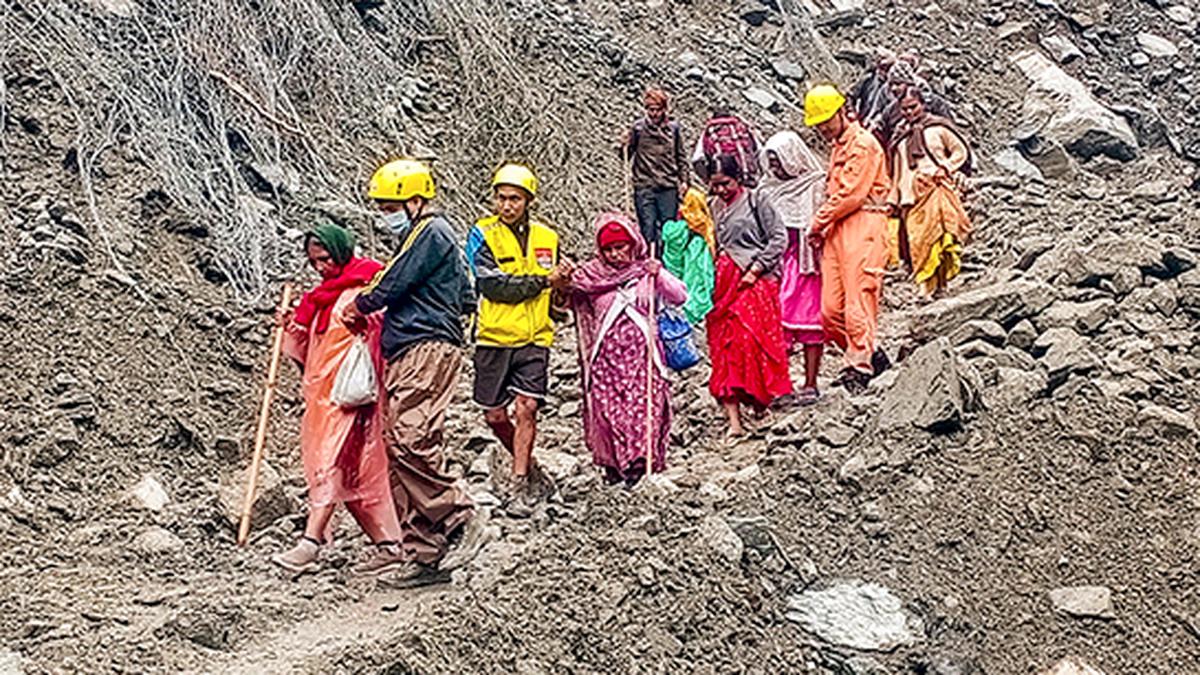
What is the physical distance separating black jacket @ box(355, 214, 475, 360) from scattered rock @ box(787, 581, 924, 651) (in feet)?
5.26

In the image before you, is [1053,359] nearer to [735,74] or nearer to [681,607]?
[681,607]

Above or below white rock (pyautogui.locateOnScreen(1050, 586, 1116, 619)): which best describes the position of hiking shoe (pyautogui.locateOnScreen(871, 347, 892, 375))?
below

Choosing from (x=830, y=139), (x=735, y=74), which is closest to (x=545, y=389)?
(x=830, y=139)

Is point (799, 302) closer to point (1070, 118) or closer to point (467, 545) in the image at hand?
point (467, 545)

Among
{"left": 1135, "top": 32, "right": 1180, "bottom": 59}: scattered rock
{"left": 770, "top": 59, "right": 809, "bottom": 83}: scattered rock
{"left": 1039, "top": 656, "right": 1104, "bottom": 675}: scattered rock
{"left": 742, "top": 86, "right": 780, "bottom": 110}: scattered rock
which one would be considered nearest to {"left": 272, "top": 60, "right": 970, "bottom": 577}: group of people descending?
{"left": 1039, "top": 656, "right": 1104, "bottom": 675}: scattered rock

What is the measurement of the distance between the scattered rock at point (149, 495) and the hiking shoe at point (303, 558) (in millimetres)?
1261

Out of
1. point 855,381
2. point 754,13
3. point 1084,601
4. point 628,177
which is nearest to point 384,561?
point 1084,601

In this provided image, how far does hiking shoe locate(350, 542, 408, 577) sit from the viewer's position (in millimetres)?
5766

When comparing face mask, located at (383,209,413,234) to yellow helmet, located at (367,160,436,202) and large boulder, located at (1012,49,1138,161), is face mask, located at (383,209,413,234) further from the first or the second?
large boulder, located at (1012,49,1138,161)

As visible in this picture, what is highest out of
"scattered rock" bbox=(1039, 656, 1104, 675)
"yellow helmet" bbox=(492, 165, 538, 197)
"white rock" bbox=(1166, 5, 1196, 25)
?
"yellow helmet" bbox=(492, 165, 538, 197)

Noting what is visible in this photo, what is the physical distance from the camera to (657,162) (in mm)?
10023

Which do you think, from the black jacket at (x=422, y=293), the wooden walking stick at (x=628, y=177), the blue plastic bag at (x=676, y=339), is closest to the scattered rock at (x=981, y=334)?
the blue plastic bag at (x=676, y=339)

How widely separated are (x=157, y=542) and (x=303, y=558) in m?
0.90

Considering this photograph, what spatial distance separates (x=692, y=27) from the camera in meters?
15.3
